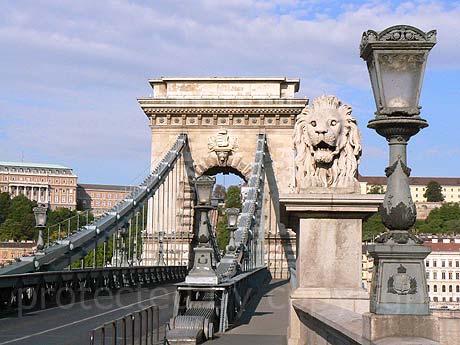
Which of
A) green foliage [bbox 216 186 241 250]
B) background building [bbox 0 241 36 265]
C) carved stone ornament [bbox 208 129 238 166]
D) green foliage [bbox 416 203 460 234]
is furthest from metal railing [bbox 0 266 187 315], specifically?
green foliage [bbox 416 203 460 234]

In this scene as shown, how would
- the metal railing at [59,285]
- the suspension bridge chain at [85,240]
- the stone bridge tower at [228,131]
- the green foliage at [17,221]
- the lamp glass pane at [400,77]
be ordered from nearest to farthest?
the lamp glass pane at [400,77] < the metal railing at [59,285] < the suspension bridge chain at [85,240] < the stone bridge tower at [228,131] < the green foliage at [17,221]

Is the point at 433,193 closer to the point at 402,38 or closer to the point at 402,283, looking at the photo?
the point at 402,38

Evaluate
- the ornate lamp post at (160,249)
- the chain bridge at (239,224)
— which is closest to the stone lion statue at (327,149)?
the chain bridge at (239,224)

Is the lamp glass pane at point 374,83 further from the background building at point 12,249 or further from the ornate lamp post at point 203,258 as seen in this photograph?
the background building at point 12,249

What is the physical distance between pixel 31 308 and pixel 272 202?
28428 millimetres

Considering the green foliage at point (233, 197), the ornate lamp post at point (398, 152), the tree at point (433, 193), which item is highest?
the tree at point (433, 193)

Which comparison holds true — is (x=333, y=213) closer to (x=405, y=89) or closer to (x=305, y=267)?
(x=305, y=267)

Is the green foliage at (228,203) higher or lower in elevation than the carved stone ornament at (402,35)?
higher

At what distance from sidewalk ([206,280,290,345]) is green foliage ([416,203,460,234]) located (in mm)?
121166

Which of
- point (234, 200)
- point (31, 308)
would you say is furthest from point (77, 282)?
point (234, 200)

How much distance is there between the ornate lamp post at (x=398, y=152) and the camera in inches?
202

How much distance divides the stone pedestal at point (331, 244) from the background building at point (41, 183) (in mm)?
168842

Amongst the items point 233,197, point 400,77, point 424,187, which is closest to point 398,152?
point 400,77

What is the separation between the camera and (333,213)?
8977 millimetres
